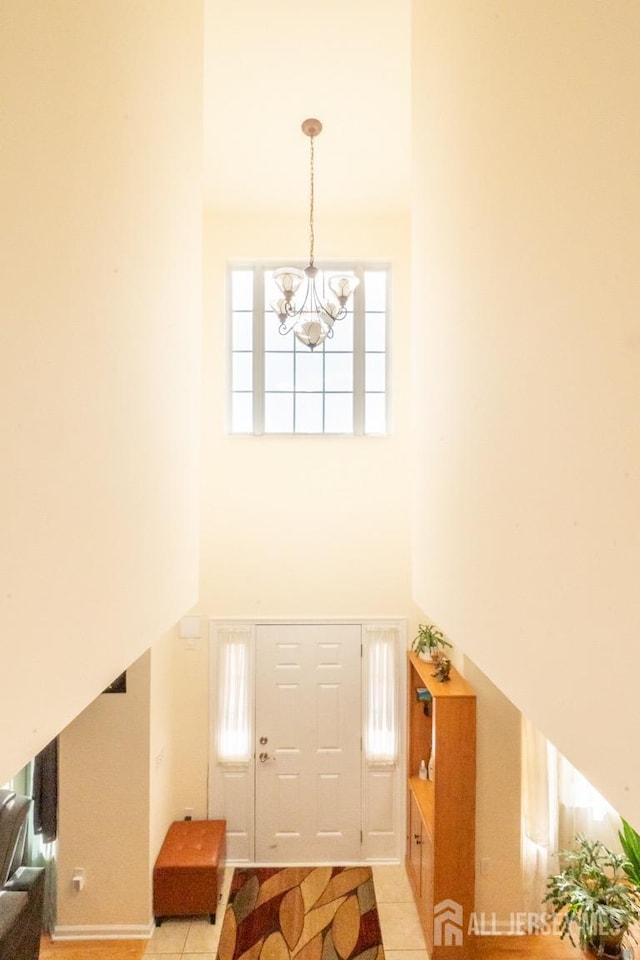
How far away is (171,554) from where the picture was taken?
242cm

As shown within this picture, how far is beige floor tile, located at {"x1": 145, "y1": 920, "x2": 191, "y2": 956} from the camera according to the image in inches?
163

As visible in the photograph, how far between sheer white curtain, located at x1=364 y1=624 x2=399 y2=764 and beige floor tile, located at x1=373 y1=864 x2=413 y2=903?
898 mm

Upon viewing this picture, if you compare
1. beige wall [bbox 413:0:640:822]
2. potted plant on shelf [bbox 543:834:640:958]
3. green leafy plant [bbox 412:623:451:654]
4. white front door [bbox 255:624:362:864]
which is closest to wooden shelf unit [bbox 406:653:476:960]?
green leafy plant [bbox 412:623:451:654]

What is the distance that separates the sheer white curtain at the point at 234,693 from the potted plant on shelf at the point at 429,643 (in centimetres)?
153

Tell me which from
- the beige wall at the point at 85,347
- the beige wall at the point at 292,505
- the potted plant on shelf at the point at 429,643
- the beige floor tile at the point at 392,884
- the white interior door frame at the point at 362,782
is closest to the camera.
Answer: the beige wall at the point at 85,347

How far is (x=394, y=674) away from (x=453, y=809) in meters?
1.37

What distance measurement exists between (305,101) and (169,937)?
19.6 ft

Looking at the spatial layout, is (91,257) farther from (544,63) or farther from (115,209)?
(544,63)

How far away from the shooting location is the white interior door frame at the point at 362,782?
5.17 m

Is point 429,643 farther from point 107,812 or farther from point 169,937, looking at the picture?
point 169,937

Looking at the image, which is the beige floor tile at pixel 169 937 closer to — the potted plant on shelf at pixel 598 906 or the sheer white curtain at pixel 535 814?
the sheer white curtain at pixel 535 814

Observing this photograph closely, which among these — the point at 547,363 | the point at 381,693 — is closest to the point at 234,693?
the point at 381,693

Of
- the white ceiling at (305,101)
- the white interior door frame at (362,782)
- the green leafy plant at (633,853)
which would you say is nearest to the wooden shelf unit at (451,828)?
the white interior door frame at (362,782)

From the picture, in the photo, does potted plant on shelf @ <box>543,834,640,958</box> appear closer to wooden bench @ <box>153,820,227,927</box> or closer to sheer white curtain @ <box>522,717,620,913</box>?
sheer white curtain @ <box>522,717,620,913</box>
